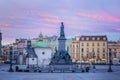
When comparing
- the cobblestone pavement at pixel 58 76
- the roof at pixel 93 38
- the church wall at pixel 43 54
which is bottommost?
the cobblestone pavement at pixel 58 76

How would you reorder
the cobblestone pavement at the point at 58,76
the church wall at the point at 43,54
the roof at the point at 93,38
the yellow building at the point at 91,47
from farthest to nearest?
the roof at the point at 93,38 → the yellow building at the point at 91,47 → the church wall at the point at 43,54 → the cobblestone pavement at the point at 58,76

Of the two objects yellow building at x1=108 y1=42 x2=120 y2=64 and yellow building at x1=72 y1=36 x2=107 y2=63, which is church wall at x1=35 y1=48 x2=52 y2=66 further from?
yellow building at x1=108 y1=42 x2=120 y2=64

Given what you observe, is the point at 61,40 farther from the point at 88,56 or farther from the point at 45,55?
the point at 88,56

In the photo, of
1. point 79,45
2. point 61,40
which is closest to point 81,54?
point 79,45

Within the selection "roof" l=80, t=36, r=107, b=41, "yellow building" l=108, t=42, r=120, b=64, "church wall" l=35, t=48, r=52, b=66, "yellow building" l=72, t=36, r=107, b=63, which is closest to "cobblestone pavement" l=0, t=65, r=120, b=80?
"church wall" l=35, t=48, r=52, b=66

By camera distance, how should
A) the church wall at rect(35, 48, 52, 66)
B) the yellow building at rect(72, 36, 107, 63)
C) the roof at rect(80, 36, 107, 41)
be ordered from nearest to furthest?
1. the church wall at rect(35, 48, 52, 66)
2. the yellow building at rect(72, 36, 107, 63)
3. the roof at rect(80, 36, 107, 41)

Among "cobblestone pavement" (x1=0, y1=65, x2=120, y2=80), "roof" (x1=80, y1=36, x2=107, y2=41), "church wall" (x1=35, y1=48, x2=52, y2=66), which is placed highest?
"roof" (x1=80, y1=36, x2=107, y2=41)

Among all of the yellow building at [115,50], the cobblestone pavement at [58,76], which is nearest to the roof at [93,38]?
the yellow building at [115,50]

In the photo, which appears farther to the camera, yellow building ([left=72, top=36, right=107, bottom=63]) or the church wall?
yellow building ([left=72, top=36, right=107, bottom=63])

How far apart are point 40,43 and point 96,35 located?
46.5 metres

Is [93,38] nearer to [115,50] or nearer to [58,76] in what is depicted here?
[115,50]

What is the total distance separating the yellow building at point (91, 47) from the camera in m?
189

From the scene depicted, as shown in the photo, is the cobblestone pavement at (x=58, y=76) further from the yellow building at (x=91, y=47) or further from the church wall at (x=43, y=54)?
the yellow building at (x=91, y=47)

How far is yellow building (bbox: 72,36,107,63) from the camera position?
189375 mm
